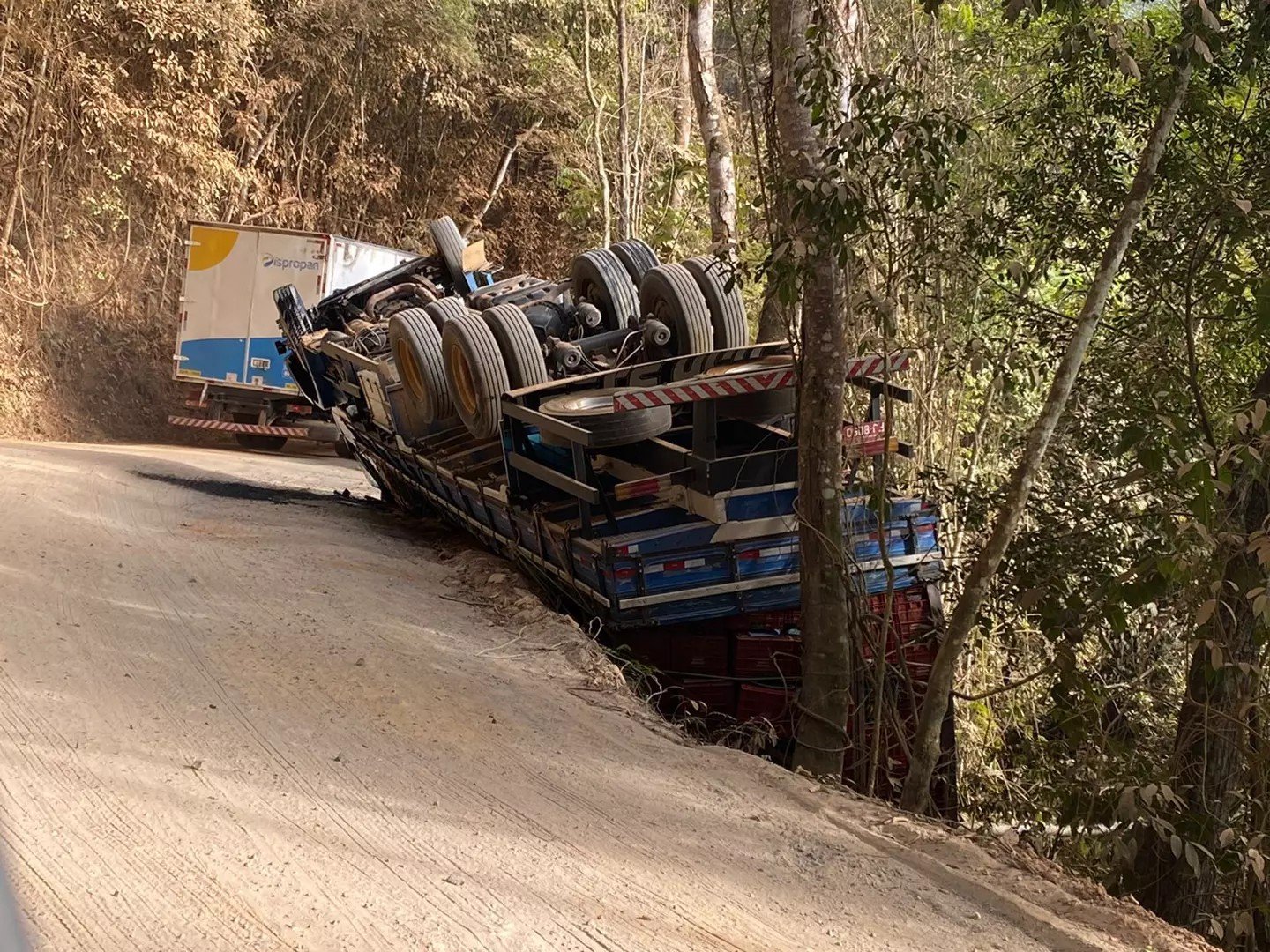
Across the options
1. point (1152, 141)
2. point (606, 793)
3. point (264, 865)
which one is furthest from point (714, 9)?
point (264, 865)

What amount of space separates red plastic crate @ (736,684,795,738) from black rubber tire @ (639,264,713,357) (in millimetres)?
2872

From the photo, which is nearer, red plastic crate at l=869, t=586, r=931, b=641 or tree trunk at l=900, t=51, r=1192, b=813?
tree trunk at l=900, t=51, r=1192, b=813

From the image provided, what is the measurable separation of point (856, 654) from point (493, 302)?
5.79 meters

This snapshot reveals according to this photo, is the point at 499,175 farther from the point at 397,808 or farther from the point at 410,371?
the point at 397,808

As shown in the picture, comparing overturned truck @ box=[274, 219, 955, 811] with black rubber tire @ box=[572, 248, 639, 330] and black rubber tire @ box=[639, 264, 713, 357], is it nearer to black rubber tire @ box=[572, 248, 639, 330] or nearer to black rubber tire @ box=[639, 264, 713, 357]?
black rubber tire @ box=[639, 264, 713, 357]

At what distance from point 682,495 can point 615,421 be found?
22.1 inches

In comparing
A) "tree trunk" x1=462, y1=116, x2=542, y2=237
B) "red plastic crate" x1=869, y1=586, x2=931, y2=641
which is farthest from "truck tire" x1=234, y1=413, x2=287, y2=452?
"red plastic crate" x1=869, y1=586, x2=931, y2=641

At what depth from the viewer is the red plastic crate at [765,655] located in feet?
24.0

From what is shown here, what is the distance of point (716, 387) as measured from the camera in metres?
7.02

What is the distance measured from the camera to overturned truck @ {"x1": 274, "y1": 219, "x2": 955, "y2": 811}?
703 centimetres

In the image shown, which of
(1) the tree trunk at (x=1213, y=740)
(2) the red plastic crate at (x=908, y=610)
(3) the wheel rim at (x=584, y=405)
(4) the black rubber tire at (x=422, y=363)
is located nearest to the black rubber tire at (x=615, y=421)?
(3) the wheel rim at (x=584, y=405)

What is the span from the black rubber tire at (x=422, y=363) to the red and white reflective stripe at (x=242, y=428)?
9837 mm

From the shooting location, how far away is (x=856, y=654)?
668 cm

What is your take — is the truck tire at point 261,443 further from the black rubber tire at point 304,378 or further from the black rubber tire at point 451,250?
the black rubber tire at point 451,250
